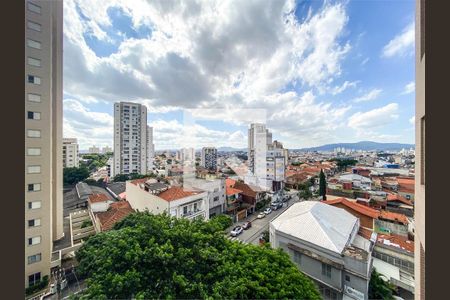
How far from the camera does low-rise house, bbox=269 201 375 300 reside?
10.2ft

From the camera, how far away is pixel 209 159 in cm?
722

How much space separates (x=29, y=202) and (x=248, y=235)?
6.15 metres

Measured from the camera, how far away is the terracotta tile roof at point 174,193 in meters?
5.10

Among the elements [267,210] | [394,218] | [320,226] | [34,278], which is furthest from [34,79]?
[394,218]

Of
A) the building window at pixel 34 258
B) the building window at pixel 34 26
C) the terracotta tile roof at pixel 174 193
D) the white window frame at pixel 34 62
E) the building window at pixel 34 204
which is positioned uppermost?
the building window at pixel 34 26

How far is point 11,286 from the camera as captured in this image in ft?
4.28

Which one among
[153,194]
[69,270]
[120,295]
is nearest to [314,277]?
[120,295]

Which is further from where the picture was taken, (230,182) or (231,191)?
(230,182)

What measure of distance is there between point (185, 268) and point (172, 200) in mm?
3193

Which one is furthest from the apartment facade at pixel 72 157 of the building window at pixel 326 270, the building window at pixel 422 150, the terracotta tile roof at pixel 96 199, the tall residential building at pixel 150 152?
the building window at pixel 422 150

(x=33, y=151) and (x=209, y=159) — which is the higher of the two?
(x=33, y=151)

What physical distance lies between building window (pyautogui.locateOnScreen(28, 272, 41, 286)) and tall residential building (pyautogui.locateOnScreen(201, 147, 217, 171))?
4.88 metres

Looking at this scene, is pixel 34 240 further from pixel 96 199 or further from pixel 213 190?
pixel 213 190

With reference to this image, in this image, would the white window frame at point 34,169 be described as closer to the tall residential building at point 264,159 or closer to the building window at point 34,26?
the building window at point 34,26
